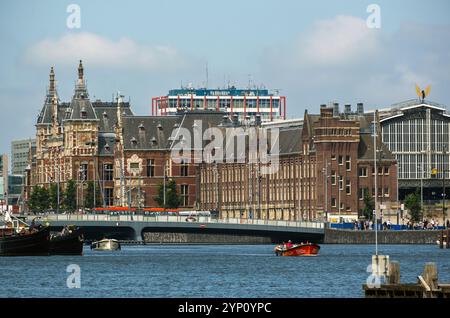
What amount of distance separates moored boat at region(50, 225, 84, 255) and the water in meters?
1.22

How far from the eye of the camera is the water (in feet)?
346

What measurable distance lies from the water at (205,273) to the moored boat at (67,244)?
1220 mm

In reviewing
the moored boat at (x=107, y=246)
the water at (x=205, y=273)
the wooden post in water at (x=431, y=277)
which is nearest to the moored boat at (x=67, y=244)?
the water at (x=205, y=273)

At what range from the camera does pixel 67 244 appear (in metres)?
168

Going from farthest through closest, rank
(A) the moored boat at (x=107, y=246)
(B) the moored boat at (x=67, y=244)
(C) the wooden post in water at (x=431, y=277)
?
(A) the moored boat at (x=107, y=246)
(B) the moored boat at (x=67, y=244)
(C) the wooden post in water at (x=431, y=277)

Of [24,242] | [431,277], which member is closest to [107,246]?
[24,242]

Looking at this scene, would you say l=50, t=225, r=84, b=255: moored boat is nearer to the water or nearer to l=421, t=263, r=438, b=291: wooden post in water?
the water

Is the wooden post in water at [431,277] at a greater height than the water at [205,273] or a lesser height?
greater

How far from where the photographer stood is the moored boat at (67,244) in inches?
6560

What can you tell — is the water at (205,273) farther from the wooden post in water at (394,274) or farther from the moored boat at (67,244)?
the wooden post in water at (394,274)
